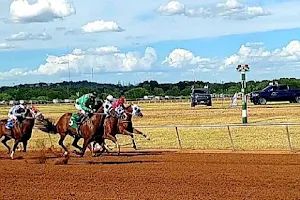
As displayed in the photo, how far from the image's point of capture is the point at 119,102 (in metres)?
22.6

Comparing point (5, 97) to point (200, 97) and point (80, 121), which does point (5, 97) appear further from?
point (80, 121)

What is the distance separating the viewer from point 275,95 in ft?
169

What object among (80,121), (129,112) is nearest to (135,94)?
(129,112)

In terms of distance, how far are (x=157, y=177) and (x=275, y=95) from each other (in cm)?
3746

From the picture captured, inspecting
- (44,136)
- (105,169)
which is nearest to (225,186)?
(105,169)

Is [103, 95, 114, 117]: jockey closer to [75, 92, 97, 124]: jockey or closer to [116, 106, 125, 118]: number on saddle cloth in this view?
[116, 106, 125, 118]: number on saddle cloth

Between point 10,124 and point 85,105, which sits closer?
point 85,105

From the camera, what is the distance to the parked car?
182 feet

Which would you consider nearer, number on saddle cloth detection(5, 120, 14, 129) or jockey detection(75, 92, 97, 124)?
jockey detection(75, 92, 97, 124)

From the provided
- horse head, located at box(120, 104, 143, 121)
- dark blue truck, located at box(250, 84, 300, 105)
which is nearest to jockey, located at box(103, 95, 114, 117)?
horse head, located at box(120, 104, 143, 121)

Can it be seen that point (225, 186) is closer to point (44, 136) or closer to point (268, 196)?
point (268, 196)

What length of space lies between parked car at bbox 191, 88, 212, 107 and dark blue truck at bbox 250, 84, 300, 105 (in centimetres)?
487

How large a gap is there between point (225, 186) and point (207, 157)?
23.2 ft

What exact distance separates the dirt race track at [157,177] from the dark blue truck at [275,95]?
3032 centimetres
